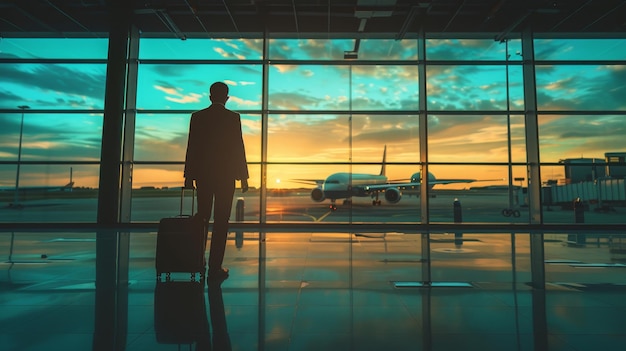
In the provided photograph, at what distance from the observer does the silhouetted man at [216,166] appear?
2.94 m

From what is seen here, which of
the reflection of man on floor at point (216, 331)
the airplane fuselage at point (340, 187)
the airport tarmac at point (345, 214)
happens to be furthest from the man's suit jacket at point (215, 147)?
the airplane fuselage at point (340, 187)

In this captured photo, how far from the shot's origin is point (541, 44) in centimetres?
841

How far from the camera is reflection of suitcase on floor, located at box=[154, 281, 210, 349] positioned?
162 centimetres

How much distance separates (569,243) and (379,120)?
16.2ft

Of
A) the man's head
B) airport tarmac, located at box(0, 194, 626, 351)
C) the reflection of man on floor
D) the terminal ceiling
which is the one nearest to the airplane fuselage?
the terminal ceiling

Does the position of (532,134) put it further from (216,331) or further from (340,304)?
(216,331)

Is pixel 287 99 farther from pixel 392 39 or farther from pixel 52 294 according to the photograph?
pixel 52 294

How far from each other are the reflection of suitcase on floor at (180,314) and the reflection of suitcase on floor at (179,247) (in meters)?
0.14

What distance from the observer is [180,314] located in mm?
1966

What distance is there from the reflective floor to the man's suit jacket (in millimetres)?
908

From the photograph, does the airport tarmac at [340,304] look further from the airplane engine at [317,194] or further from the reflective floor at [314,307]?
the airplane engine at [317,194]

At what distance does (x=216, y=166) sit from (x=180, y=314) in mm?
1309

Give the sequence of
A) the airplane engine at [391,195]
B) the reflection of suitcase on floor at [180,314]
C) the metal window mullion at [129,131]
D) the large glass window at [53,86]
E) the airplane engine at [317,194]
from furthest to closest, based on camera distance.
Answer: the airplane engine at [317,194], the airplane engine at [391,195], the metal window mullion at [129,131], the large glass window at [53,86], the reflection of suitcase on floor at [180,314]

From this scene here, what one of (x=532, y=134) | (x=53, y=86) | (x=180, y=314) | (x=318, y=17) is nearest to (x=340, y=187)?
(x=532, y=134)
